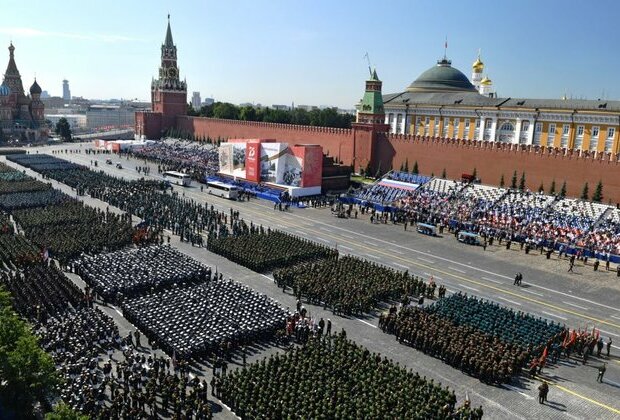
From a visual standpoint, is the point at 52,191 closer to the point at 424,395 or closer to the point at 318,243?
the point at 318,243

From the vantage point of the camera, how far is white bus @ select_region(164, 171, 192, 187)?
163 ft

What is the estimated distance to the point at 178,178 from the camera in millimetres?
50562

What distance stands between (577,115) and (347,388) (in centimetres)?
4149

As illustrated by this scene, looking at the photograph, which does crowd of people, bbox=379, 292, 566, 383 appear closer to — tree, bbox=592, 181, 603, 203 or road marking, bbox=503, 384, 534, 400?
road marking, bbox=503, 384, 534, 400

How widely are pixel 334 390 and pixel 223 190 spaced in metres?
32.7

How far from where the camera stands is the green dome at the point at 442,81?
70.0m

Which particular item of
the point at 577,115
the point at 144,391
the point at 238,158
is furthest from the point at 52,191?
Result: the point at 577,115

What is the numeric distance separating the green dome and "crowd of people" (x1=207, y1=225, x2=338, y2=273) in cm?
4641

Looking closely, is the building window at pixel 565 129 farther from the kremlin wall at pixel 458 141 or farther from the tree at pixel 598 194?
the tree at pixel 598 194

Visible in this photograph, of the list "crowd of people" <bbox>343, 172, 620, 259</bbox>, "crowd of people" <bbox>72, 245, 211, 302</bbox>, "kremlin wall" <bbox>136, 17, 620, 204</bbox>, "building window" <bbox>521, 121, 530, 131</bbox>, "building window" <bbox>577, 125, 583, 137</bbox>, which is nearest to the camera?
"crowd of people" <bbox>72, 245, 211, 302</bbox>

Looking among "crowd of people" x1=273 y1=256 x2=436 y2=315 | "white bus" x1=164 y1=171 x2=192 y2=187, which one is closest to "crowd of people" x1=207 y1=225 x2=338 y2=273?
"crowd of people" x1=273 y1=256 x2=436 y2=315

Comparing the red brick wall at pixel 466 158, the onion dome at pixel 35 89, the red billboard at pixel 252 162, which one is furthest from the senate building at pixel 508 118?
the onion dome at pixel 35 89

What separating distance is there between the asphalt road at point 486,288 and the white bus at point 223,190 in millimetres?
1508

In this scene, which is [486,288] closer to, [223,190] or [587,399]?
[587,399]
